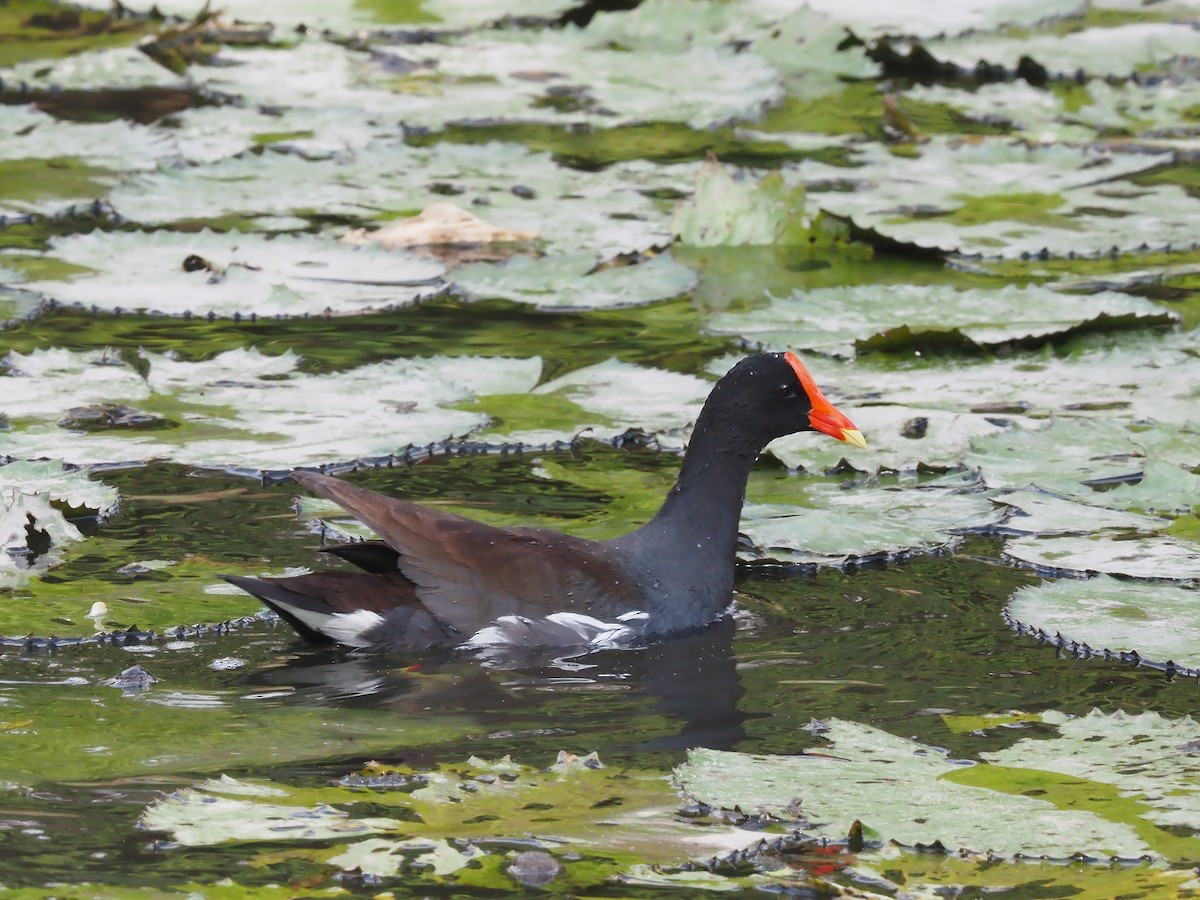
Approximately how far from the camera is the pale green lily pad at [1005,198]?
5.57 metres

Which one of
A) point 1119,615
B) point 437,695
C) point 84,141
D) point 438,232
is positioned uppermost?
point 84,141

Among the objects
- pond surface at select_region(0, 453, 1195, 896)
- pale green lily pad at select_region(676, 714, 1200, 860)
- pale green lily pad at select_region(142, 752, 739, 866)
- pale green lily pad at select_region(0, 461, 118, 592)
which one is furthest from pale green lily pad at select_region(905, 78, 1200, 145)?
pale green lily pad at select_region(142, 752, 739, 866)

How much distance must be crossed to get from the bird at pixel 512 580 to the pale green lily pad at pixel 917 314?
120 centimetres

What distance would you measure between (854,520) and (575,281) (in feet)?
5.85

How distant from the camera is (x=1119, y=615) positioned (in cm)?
313

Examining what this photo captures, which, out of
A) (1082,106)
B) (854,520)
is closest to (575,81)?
(1082,106)

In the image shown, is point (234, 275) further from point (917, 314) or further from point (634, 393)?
point (917, 314)

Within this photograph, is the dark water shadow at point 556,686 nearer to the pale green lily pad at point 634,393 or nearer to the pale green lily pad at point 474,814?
the pale green lily pad at point 474,814

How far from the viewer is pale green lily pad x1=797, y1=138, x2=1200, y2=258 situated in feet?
18.3

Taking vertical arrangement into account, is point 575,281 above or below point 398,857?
above

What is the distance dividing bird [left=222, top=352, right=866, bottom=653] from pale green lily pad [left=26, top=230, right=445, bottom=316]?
63.0 inches

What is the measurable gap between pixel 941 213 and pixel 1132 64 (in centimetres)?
233

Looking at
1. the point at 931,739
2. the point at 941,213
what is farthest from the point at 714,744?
the point at 941,213

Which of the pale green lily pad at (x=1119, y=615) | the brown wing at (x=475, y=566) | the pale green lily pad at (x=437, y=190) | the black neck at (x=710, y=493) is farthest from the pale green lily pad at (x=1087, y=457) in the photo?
the pale green lily pad at (x=437, y=190)
